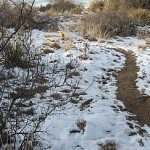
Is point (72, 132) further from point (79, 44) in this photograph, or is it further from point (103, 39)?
point (103, 39)

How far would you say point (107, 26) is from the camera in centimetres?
1173

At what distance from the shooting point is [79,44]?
31.1 feet

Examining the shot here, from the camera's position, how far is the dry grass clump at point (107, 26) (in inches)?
430

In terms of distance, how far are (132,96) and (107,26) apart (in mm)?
6194

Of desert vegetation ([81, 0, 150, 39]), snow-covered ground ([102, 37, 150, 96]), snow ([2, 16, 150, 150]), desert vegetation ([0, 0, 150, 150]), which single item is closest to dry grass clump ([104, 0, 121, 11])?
desert vegetation ([81, 0, 150, 39])

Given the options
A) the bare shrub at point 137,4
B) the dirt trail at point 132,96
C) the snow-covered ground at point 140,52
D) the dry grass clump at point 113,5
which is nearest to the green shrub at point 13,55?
the dirt trail at point 132,96

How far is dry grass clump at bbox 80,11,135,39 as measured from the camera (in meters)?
10.9

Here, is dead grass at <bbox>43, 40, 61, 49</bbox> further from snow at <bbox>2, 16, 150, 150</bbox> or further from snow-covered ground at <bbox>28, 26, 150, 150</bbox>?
snow-covered ground at <bbox>28, 26, 150, 150</bbox>

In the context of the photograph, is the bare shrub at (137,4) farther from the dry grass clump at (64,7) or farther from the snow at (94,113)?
the snow at (94,113)

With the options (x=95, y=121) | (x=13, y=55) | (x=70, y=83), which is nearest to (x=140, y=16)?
(x=13, y=55)

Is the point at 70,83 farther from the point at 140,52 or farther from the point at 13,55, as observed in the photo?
the point at 140,52

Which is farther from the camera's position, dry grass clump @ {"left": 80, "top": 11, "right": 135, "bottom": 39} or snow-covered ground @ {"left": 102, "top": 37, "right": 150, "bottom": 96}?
dry grass clump @ {"left": 80, "top": 11, "right": 135, "bottom": 39}

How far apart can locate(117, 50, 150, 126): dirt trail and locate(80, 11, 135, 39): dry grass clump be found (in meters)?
3.39

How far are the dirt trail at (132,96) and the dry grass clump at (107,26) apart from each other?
3386 millimetres
